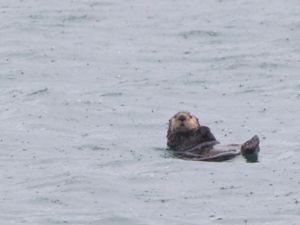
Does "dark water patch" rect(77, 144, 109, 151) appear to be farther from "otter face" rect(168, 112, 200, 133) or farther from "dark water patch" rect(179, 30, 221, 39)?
"dark water patch" rect(179, 30, 221, 39)

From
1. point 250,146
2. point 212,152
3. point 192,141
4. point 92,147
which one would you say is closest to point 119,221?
point 250,146

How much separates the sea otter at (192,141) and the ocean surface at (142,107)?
0.18m

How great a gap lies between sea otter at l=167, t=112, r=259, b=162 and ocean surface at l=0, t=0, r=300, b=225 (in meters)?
0.18

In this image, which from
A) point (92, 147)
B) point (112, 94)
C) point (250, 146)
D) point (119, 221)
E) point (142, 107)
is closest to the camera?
point (119, 221)

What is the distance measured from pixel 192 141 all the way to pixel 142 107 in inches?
126

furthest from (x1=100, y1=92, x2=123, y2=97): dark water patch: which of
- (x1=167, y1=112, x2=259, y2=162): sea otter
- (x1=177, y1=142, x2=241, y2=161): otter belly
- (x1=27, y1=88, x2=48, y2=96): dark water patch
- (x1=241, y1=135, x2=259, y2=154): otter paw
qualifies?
(x1=241, y1=135, x2=259, y2=154): otter paw

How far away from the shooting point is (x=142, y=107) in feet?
64.0

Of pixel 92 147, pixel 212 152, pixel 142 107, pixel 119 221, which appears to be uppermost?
pixel 142 107

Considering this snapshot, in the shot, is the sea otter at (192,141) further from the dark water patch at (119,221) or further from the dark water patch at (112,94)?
the dark water patch at (112,94)

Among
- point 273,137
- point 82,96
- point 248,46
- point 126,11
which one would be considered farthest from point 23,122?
point 126,11

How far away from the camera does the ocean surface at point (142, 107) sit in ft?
46.2

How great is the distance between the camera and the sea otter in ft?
52.0

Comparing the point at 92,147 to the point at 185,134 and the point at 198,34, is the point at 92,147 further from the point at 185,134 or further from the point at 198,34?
the point at 198,34

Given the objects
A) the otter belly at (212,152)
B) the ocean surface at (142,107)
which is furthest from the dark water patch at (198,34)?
the otter belly at (212,152)
